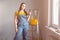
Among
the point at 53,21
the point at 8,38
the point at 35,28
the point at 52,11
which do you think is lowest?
the point at 8,38

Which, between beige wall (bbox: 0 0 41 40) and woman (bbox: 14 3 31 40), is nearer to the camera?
woman (bbox: 14 3 31 40)

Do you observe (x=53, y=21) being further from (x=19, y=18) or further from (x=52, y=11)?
(x=19, y=18)

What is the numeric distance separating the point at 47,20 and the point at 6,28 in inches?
52.3

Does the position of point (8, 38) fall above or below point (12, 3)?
below

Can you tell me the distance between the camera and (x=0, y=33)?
14.3ft

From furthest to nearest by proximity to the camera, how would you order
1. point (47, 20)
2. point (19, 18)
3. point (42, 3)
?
point (42, 3) → point (47, 20) → point (19, 18)

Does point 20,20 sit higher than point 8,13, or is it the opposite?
point 8,13

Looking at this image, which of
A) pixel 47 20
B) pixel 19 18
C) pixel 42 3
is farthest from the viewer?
pixel 42 3

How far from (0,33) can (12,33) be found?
351 mm

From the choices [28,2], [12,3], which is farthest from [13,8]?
[28,2]

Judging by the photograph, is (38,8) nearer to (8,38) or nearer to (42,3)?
(42,3)

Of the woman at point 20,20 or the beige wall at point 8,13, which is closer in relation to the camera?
the woman at point 20,20

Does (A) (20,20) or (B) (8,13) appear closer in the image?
(A) (20,20)

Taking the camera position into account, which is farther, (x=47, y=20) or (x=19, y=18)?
(x=47, y=20)
